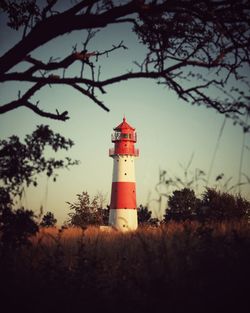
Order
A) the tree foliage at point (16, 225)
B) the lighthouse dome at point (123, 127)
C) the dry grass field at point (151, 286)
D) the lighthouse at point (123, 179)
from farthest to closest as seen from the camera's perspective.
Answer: the lighthouse dome at point (123, 127) → the lighthouse at point (123, 179) → the tree foliage at point (16, 225) → the dry grass field at point (151, 286)

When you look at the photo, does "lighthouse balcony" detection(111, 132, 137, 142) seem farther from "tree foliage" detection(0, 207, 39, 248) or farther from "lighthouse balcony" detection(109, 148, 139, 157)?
"tree foliage" detection(0, 207, 39, 248)

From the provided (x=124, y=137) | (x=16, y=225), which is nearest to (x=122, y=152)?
(x=124, y=137)

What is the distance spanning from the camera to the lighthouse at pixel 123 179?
29719 mm

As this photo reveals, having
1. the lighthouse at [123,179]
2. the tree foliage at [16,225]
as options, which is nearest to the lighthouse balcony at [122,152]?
the lighthouse at [123,179]

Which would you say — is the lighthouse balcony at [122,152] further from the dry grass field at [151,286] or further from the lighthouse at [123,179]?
the dry grass field at [151,286]

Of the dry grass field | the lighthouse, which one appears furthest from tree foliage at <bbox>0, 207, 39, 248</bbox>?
the lighthouse

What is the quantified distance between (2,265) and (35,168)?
167 centimetres

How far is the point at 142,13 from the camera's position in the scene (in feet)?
17.5

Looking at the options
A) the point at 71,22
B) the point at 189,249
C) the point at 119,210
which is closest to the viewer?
the point at 189,249

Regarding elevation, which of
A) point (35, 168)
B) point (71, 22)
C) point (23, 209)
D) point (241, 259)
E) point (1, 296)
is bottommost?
point (1, 296)

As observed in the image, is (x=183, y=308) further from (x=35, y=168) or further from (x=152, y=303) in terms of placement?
(x=35, y=168)

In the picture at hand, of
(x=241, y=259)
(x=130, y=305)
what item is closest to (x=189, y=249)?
(x=241, y=259)

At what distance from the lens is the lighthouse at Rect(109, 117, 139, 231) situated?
29.7 meters

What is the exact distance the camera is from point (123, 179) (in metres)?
31.1
